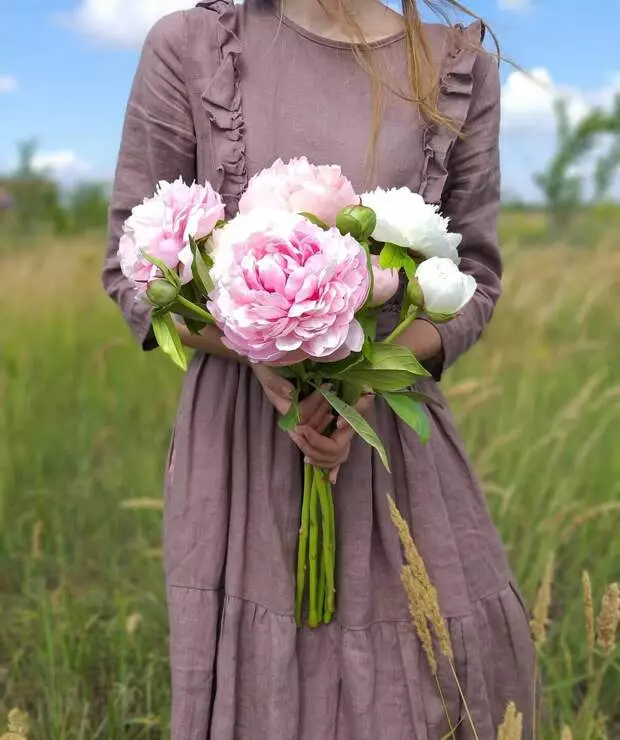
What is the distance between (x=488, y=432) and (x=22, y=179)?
6.39 metres

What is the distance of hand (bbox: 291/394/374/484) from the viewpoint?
1143 mm

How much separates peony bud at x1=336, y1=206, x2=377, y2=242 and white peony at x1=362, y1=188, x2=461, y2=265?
2 cm

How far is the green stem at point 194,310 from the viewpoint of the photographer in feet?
3.32

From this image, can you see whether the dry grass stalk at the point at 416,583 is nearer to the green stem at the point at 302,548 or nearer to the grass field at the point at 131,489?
the green stem at the point at 302,548

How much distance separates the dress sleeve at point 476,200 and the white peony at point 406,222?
1.04 ft

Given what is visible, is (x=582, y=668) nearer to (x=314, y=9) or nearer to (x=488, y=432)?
(x=488, y=432)

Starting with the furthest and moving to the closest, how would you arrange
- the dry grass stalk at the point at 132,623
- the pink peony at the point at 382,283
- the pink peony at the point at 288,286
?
→ the dry grass stalk at the point at 132,623, the pink peony at the point at 382,283, the pink peony at the point at 288,286

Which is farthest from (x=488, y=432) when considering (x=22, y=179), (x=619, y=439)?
(x=22, y=179)

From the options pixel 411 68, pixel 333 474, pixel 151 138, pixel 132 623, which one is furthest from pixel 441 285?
pixel 132 623

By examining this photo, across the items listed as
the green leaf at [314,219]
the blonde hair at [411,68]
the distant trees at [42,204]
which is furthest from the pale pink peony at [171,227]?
the distant trees at [42,204]

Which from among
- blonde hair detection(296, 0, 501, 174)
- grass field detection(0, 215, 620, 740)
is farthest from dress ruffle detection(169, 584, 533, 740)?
blonde hair detection(296, 0, 501, 174)

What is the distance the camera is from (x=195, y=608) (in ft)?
4.26

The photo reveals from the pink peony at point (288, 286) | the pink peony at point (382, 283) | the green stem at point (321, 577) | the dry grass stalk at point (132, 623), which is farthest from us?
the dry grass stalk at point (132, 623)

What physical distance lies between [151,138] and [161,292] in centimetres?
42
